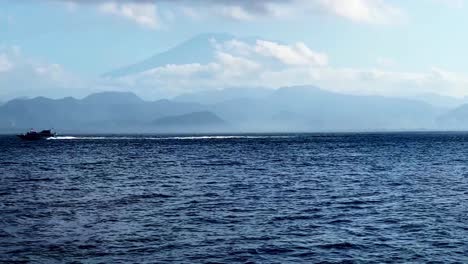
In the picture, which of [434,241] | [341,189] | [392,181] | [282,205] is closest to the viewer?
[434,241]

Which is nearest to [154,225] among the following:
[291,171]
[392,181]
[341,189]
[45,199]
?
[45,199]

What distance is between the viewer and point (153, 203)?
49.9 metres

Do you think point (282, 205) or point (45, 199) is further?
point (45, 199)

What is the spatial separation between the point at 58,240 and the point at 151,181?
115ft

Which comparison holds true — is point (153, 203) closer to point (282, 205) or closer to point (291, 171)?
point (282, 205)

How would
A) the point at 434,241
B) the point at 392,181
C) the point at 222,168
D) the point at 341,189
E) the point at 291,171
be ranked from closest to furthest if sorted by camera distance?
the point at 434,241 < the point at 341,189 < the point at 392,181 < the point at 291,171 < the point at 222,168

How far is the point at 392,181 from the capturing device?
68812mm

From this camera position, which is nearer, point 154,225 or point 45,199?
point 154,225

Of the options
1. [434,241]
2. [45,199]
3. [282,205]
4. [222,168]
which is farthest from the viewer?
[222,168]

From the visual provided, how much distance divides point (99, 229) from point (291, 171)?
50158 millimetres

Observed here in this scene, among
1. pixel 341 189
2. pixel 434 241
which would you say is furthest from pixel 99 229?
pixel 341 189

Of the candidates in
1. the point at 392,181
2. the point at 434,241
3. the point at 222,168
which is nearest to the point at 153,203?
the point at 434,241

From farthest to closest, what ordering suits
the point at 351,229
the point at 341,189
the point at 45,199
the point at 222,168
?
the point at 222,168 < the point at 341,189 < the point at 45,199 < the point at 351,229

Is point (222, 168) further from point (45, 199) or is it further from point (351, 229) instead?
point (351, 229)
